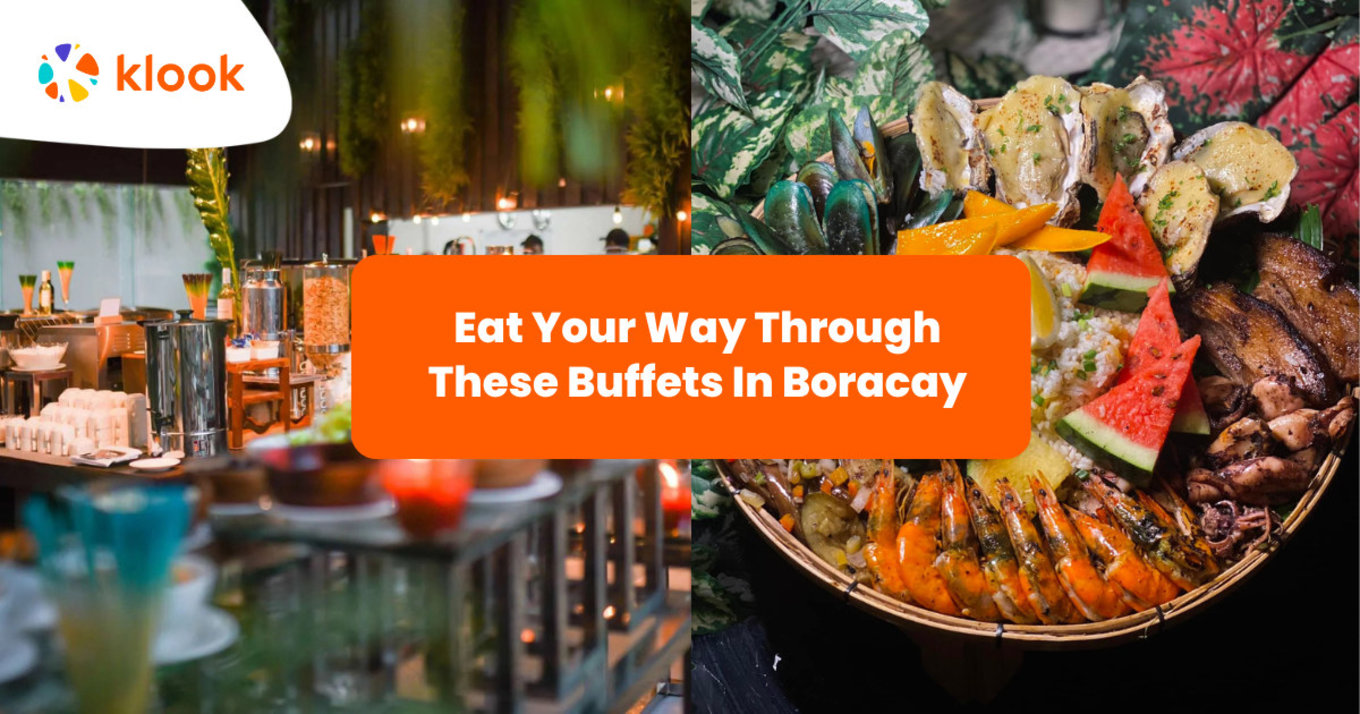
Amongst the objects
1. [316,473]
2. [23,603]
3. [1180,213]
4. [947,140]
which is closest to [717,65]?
[947,140]

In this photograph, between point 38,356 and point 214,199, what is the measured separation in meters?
0.54

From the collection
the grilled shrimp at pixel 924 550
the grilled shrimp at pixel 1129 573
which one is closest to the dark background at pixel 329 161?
the grilled shrimp at pixel 924 550

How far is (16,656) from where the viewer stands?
165 cm

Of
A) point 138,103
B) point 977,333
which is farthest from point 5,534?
point 977,333

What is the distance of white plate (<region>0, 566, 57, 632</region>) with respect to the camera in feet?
5.41

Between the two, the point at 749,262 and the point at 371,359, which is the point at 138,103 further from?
the point at 749,262

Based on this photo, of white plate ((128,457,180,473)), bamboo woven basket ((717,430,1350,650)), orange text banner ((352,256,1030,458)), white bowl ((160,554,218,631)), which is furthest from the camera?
white bowl ((160,554,218,631))

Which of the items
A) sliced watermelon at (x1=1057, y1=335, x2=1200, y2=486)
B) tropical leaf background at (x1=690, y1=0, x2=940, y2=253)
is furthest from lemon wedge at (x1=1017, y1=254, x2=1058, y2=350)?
tropical leaf background at (x1=690, y1=0, x2=940, y2=253)

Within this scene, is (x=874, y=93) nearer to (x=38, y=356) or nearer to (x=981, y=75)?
(x=981, y=75)

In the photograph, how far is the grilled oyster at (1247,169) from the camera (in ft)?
4.28

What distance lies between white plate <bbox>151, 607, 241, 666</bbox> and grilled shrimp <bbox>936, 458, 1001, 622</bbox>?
151 cm

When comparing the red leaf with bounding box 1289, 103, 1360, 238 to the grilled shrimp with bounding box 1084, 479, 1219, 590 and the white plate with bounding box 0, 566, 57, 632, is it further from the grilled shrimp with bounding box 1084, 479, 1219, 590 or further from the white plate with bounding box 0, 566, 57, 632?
the white plate with bounding box 0, 566, 57, 632

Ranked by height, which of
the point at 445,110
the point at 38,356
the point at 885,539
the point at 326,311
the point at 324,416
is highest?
the point at 445,110

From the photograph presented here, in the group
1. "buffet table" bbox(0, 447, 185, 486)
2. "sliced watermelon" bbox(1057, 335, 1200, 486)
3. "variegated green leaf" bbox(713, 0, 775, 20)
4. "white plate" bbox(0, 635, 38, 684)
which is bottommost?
"white plate" bbox(0, 635, 38, 684)
